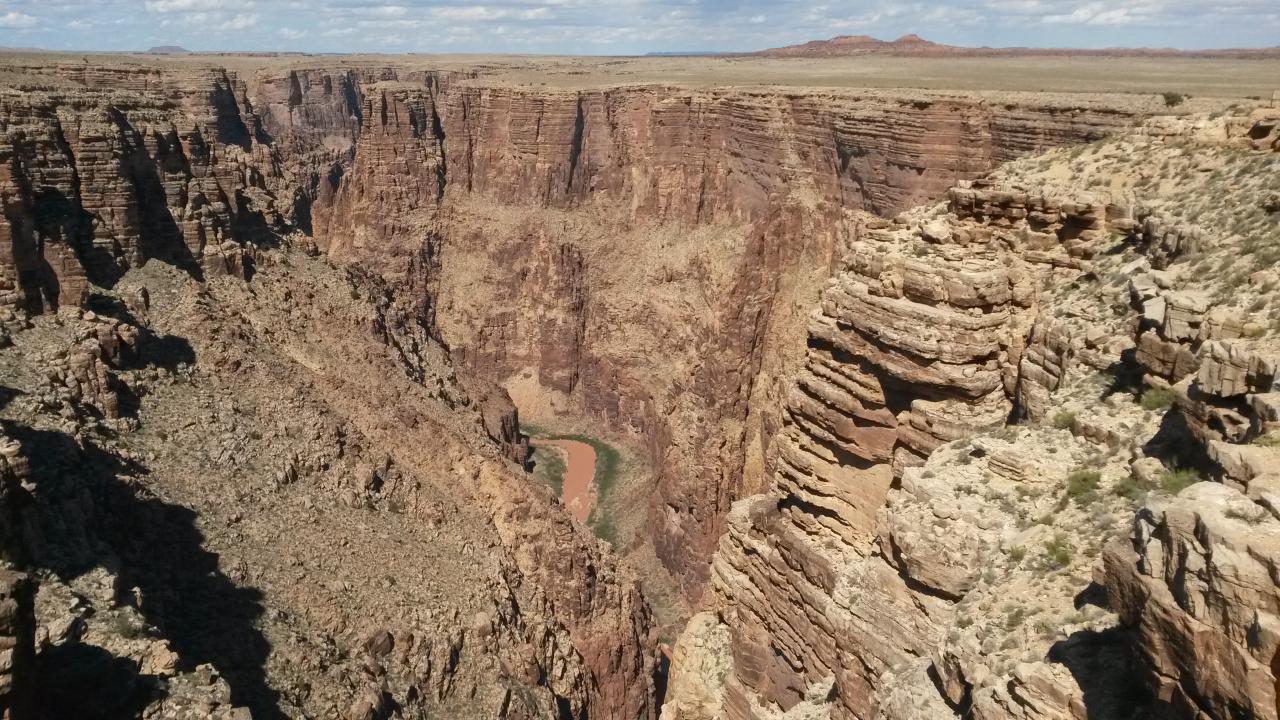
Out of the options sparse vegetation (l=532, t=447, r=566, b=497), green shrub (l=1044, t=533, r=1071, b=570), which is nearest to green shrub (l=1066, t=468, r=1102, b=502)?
green shrub (l=1044, t=533, r=1071, b=570)

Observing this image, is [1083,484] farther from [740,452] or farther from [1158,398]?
[740,452]

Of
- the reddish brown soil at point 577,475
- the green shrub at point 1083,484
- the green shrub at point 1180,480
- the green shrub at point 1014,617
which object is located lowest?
the reddish brown soil at point 577,475

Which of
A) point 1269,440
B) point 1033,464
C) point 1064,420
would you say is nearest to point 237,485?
point 1033,464

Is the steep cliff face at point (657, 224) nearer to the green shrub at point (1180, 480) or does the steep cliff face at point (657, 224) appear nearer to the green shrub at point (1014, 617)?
the green shrub at point (1180, 480)

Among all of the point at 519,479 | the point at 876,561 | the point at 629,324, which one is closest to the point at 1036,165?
the point at 876,561

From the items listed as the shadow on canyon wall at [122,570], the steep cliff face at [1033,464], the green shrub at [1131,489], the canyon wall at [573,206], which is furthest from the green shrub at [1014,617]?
the canyon wall at [573,206]

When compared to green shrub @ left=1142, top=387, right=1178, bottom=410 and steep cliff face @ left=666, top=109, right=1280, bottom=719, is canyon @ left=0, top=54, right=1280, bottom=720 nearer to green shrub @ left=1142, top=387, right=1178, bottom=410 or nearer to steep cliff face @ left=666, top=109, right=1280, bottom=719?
steep cliff face @ left=666, top=109, right=1280, bottom=719

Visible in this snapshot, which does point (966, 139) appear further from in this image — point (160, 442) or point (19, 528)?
point (19, 528)
